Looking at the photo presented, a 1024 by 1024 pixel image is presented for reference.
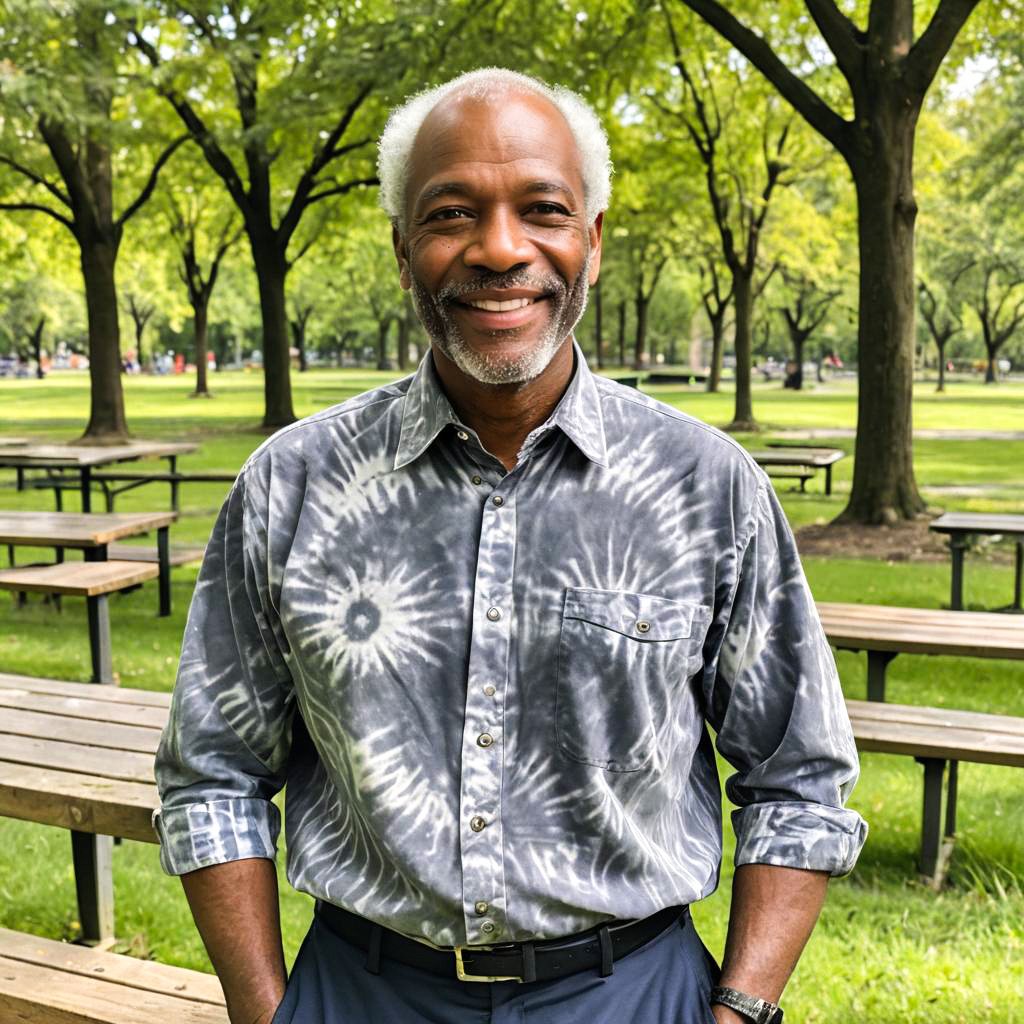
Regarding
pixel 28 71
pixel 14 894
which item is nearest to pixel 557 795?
pixel 14 894

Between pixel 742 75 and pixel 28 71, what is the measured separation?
538 inches

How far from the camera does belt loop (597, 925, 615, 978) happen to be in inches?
67.7

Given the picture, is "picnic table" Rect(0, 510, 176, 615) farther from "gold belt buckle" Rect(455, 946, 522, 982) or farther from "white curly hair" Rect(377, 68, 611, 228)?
"gold belt buckle" Rect(455, 946, 522, 982)

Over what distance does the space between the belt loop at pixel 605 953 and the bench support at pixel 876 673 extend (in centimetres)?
385

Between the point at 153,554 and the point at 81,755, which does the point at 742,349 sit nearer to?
the point at 153,554

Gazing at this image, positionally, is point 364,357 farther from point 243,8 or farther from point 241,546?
point 241,546

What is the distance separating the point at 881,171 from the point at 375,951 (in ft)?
35.1

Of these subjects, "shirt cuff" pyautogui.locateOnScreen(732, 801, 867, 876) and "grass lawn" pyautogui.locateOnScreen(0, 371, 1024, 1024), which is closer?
"shirt cuff" pyautogui.locateOnScreen(732, 801, 867, 876)

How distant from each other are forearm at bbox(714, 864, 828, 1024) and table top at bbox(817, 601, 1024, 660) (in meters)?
3.34

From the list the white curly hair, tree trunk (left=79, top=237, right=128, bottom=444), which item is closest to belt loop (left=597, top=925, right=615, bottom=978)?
the white curly hair

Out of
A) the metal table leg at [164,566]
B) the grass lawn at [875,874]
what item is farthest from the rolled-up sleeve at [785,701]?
the metal table leg at [164,566]

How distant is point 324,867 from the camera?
1.80m

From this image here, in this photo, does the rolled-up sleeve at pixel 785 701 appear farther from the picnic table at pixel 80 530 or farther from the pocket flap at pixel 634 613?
the picnic table at pixel 80 530

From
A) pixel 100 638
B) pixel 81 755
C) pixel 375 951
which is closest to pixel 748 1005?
pixel 375 951
